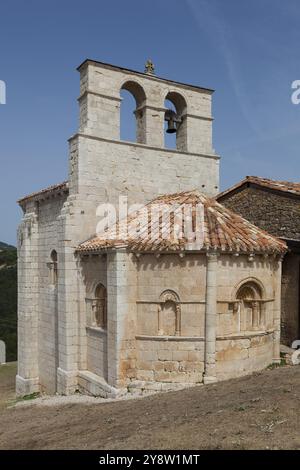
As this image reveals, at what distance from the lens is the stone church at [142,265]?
11.1 meters

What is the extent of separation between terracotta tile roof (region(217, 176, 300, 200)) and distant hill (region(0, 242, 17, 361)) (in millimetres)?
25310

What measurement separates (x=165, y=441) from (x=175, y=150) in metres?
9.92

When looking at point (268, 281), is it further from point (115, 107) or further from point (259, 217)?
point (115, 107)

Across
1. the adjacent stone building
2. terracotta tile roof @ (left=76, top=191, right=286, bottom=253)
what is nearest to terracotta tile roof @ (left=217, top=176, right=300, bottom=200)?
the adjacent stone building

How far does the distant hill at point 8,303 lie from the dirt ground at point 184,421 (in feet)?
84.1

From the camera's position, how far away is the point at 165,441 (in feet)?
21.7

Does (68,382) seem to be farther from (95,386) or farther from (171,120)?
(171,120)

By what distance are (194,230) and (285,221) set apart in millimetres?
3886

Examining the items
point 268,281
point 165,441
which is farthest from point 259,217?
point 165,441

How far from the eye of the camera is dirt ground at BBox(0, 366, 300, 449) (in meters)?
6.43

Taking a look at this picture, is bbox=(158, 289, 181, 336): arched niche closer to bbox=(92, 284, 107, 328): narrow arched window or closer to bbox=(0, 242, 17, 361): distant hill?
bbox=(92, 284, 107, 328): narrow arched window

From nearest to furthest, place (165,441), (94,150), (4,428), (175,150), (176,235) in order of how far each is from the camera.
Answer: (165,441) → (4,428) → (176,235) → (94,150) → (175,150)

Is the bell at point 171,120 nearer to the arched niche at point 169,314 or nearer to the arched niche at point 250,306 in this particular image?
the arched niche at point 250,306
